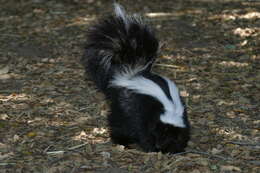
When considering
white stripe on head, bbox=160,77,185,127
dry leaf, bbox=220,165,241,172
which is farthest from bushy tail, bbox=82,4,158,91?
dry leaf, bbox=220,165,241,172

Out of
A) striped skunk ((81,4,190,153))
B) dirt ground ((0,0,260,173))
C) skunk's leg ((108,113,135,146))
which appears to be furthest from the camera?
skunk's leg ((108,113,135,146))

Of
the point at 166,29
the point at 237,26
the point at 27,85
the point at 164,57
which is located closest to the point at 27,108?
the point at 27,85

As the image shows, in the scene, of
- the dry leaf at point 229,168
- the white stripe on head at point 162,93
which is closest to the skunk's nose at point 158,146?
the white stripe on head at point 162,93

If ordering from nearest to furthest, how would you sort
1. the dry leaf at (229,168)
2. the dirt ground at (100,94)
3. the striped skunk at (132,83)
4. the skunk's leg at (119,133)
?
the dry leaf at (229,168) → the dirt ground at (100,94) → the striped skunk at (132,83) → the skunk's leg at (119,133)

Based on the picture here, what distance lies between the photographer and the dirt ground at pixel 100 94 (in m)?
4.44

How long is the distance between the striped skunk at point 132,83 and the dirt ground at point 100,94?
6.9 inches

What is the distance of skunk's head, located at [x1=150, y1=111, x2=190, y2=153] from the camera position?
4.52 metres

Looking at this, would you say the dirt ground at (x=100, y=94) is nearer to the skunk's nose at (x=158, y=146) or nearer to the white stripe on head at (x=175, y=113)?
the skunk's nose at (x=158, y=146)

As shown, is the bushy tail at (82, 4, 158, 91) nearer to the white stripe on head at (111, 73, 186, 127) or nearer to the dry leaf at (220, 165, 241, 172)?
the white stripe on head at (111, 73, 186, 127)

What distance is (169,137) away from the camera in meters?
4.55

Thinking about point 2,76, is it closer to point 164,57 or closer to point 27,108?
point 27,108

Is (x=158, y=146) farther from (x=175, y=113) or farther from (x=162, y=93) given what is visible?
(x=162, y=93)

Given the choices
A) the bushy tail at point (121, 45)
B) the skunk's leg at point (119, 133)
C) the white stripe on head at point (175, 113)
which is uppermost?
the bushy tail at point (121, 45)

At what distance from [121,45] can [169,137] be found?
3.43 feet
